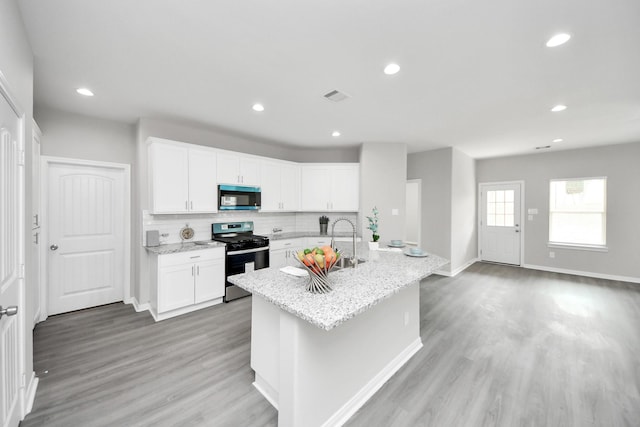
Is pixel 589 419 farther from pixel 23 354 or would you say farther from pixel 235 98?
pixel 235 98

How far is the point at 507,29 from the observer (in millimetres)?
1719

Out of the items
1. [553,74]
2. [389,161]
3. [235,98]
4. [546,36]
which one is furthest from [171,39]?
[389,161]

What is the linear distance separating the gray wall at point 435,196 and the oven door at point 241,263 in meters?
3.53

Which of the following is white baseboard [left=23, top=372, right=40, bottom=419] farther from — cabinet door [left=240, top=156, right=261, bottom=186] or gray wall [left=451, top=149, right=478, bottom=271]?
gray wall [left=451, top=149, right=478, bottom=271]

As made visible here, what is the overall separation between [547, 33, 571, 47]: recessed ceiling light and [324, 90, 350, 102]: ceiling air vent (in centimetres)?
167

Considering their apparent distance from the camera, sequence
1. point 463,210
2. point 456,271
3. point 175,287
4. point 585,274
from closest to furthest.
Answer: point 175,287
point 585,274
point 456,271
point 463,210

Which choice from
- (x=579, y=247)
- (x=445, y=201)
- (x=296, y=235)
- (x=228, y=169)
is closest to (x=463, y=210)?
(x=445, y=201)

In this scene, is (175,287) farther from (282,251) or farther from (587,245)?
(587,245)

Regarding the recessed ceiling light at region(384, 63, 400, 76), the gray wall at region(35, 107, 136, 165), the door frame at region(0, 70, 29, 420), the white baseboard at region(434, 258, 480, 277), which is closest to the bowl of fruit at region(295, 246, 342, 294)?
the recessed ceiling light at region(384, 63, 400, 76)

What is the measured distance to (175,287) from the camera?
126 inches

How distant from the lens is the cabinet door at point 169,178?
3260 mm

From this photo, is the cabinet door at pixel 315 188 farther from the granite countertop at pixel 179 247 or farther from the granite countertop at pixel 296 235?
the granite countertop at pixel 179 247

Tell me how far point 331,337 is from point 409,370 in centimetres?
109

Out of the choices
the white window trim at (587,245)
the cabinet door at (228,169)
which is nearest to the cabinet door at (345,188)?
the cabinet door at (228,169)
